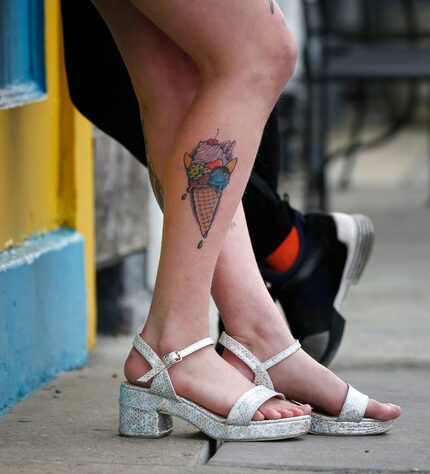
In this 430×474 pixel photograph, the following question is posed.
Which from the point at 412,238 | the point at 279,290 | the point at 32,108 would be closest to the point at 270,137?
the point at 279,290

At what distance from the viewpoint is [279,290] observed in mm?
2621

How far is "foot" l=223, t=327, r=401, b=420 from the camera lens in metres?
2.10

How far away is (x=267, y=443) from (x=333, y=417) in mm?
144

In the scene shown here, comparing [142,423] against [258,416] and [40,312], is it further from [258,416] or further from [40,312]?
[40,312]

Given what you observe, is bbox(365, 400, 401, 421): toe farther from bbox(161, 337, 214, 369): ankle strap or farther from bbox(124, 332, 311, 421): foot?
bbox(161, 337, 214, 369): ankle strap

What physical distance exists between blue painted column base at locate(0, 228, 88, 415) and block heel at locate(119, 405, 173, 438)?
0.34 meters

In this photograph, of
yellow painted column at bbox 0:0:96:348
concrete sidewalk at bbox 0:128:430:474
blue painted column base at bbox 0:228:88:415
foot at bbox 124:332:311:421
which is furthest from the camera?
yellow painted column at bbox 0:0:96:348

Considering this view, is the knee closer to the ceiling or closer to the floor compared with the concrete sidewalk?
closer to the ceiling

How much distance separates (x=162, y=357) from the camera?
2031mm

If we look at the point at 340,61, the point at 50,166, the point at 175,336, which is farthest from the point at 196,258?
the point at 340,61

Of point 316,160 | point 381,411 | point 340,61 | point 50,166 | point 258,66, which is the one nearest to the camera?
point 258,66

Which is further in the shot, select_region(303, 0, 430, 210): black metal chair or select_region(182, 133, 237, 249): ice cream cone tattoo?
select_region(303, 0, 430, 210): black metal chair

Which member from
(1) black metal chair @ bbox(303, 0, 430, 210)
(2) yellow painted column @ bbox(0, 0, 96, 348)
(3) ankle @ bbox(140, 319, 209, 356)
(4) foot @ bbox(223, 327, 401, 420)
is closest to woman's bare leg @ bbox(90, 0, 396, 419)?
(4) foot @ bbox(223, 327, 401, 420)

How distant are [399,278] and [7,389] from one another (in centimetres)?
205
